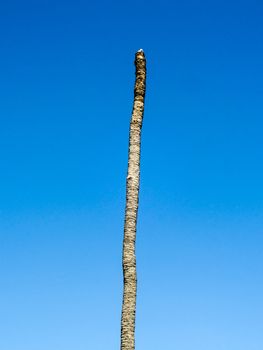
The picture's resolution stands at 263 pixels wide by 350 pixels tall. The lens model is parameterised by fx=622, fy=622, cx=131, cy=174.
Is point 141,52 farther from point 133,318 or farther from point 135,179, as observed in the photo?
point 133,318

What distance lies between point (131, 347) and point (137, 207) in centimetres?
377

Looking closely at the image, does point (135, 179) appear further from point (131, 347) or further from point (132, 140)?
point (131, 347)

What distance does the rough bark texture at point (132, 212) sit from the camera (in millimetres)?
15633

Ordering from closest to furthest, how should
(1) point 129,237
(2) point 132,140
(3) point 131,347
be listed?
(3) point 131,347 < (1) point 129,237 < (2) point 132,140

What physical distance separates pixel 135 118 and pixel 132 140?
2.34 ft

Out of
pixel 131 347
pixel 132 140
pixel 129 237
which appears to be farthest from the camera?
pixel 132 140

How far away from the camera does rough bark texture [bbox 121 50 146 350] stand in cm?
1563

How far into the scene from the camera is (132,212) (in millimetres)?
16859

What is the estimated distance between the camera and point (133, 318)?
1573 centimetres

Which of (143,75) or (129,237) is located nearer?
(129,237)

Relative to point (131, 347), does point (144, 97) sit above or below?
above

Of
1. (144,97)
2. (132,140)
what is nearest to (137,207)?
(132,140)

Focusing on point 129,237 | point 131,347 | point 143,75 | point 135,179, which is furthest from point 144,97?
point 131,347

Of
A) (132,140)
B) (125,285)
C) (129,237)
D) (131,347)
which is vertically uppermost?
(132,140)
